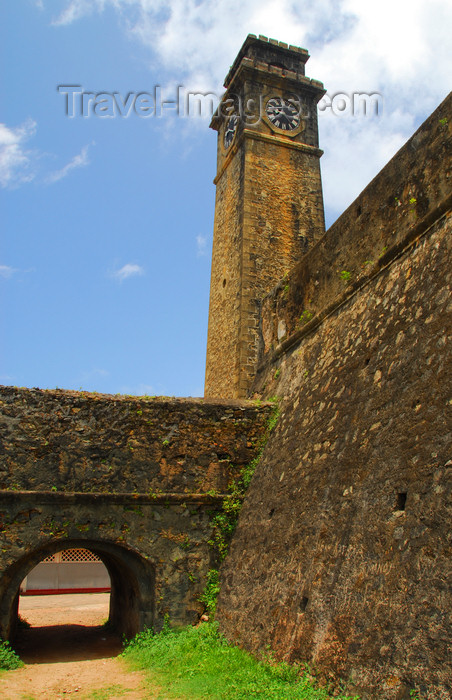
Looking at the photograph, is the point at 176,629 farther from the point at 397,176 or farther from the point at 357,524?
the point at 397,176

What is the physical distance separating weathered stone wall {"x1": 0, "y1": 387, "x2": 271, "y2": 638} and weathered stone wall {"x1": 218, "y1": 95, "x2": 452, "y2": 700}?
0.60 metres

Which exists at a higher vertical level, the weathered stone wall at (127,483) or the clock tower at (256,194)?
the clock tower at (256,194)

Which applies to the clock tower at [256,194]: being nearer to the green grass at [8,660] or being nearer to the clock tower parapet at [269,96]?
the clock tower parapet at [269,96]

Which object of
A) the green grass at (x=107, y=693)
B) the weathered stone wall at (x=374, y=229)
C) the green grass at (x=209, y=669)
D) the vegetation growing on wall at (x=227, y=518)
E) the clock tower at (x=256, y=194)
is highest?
the clock tower at (x=256, y=194)

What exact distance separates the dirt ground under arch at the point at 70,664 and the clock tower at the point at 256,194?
6027mm

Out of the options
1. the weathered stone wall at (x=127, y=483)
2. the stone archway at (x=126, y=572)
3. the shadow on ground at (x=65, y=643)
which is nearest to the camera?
the stone archway at (x=126, y=572)

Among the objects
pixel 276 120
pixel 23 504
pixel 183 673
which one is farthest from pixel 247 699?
pixel 276 120

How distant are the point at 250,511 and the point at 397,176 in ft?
14.5

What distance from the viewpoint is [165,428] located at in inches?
304

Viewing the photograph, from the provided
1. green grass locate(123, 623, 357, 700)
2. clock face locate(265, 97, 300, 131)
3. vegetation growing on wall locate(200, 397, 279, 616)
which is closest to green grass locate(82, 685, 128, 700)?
green grass locate(123, 623, 357, 700)

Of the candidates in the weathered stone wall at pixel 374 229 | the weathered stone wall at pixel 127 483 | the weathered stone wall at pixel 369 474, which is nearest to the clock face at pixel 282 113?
the weathered stone wall at pixel 374 229

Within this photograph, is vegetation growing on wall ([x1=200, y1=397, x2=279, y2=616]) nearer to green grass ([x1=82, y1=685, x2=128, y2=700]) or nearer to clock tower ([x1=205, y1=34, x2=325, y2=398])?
green grass ([x1=82, y1=685, x2=128, y2=700])

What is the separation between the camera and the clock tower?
13.9m

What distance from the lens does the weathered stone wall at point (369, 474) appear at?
3.27m
